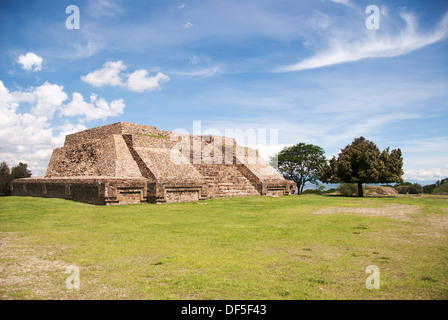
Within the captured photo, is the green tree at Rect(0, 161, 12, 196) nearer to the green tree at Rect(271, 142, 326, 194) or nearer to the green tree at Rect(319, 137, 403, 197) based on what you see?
the green tree at Rect(319, 137, 403, 197)

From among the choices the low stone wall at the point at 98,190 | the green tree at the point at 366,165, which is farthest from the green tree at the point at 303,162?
the low stone wall at the point at 98,190

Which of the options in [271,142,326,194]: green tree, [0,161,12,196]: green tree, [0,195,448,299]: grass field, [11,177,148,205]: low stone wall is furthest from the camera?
[271,142,326,194]: green tree

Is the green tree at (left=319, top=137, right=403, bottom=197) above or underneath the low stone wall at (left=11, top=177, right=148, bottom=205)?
above

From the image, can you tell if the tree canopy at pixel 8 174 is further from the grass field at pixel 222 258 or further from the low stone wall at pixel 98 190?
the grass field at pixel 222 258

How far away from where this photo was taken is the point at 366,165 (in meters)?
23.9

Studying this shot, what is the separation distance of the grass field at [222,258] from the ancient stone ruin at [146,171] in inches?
236

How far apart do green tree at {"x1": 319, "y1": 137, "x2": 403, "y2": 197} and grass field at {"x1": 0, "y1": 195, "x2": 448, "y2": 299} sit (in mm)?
15253

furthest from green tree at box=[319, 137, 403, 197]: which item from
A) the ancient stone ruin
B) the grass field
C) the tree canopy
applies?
the tree canopy

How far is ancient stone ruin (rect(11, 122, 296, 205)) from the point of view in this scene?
1535cm

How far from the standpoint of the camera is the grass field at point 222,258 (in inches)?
148

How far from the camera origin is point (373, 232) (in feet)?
25.3

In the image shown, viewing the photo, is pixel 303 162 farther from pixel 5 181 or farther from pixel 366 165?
pixel 5 181

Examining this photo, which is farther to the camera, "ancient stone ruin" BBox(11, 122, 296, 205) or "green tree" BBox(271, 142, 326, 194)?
"green tree" BBox(271, 142, 326, 194)
